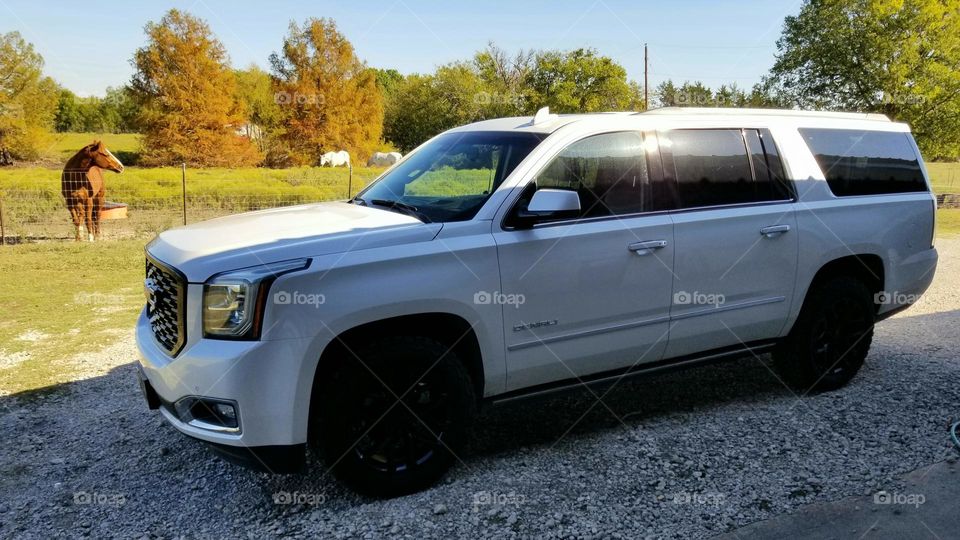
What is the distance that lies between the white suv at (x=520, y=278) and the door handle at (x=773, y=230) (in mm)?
14

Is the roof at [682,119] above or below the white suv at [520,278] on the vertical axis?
above

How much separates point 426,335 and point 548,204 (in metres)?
0.93

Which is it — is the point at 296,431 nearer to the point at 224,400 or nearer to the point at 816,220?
the point at 224,400

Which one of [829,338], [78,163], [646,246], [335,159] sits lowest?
[829,338]

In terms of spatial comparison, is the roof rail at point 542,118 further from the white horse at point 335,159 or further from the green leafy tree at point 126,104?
the green leafy tree at point 126,104

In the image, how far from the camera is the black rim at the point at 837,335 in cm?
489

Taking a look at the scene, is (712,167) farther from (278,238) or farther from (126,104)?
(126,104)

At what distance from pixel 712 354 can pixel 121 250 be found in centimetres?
1101

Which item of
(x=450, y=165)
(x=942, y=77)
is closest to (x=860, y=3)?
(x=942, y=77)

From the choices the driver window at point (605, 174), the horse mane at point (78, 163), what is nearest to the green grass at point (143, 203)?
the horse mane at point (78, 163)

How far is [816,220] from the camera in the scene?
4637 millimetres

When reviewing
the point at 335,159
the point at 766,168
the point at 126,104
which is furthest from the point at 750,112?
the point at 126,104

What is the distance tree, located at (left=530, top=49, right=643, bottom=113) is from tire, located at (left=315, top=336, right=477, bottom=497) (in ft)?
203

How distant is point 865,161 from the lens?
16.4 feet
